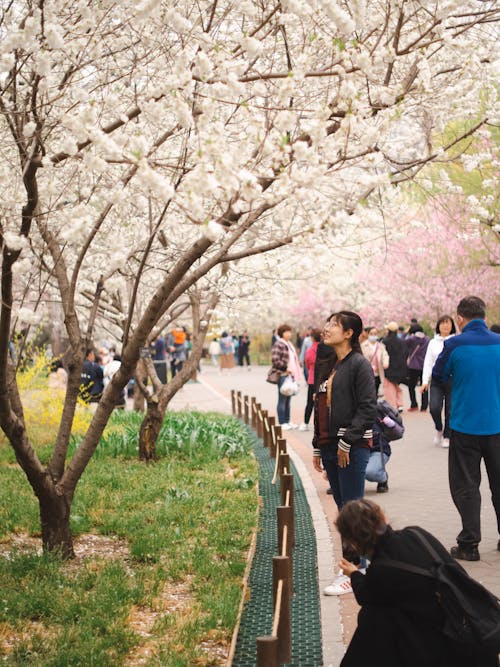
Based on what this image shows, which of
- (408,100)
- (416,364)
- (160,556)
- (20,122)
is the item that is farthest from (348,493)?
(416,364)

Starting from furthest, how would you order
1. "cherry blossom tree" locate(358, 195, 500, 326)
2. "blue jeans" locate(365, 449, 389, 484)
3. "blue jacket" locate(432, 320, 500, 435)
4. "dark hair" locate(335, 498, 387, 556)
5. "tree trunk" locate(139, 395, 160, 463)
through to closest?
"cherry blossom tree" locate(358, 195, 500, 326) < "tree trunk" locate(139, 395, 160, 463) < "blue jeans" locate(365, 449, 389, 484) < "blue jacket" locate(432, 320, 500, 435) < "dark hair" locate(335, 498, 387, 556)

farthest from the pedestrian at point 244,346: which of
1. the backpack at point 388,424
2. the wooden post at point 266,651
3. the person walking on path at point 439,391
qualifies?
the wooden post at point 266,651

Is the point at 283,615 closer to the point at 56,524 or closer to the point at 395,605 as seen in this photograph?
the point at 395,605

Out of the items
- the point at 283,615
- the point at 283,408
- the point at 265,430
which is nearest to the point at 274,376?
the point at 283,408

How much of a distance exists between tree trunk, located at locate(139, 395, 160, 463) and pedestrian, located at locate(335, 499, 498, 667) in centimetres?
798

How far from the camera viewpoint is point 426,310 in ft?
103

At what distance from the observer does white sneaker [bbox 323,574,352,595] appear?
6094 millimetres

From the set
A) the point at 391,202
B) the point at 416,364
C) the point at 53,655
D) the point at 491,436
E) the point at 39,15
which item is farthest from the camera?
the point at 416,364

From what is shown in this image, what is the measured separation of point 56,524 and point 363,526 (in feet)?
11.9

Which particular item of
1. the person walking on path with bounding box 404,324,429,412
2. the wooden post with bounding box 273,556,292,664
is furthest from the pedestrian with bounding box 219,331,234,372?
the wooden post with bounding box 273,556,292,664

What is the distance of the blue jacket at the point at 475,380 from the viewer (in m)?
6.73

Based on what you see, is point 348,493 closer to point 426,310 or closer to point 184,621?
point 184,621

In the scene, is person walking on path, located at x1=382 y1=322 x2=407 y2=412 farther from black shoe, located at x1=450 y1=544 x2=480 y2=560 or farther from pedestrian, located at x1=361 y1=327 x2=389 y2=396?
black shoe, located at x1=450 y1=544 x2=480 y2=560

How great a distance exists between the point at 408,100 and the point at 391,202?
18.7ft
